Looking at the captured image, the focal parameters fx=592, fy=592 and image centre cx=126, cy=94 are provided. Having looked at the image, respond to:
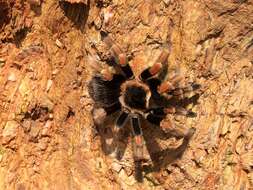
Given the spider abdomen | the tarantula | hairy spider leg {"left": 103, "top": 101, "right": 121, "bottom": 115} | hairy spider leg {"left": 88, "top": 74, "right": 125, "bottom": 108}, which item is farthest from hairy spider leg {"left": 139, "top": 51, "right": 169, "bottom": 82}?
hairy spider leg {"left": 103, "top": 101, "right": 121, "bottom": 115}

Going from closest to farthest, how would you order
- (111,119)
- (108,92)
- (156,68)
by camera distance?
(156,68) < (108,92) < (111,119)

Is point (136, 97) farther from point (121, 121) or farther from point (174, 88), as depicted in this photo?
point (174, 88)

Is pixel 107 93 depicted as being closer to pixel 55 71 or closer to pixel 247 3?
pixel 55 71

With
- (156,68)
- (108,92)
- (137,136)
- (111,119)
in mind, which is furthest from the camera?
(111,119)

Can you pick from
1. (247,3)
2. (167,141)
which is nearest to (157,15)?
(247,3)

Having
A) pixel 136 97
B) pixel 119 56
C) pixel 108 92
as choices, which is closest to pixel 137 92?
pixel 136 97
